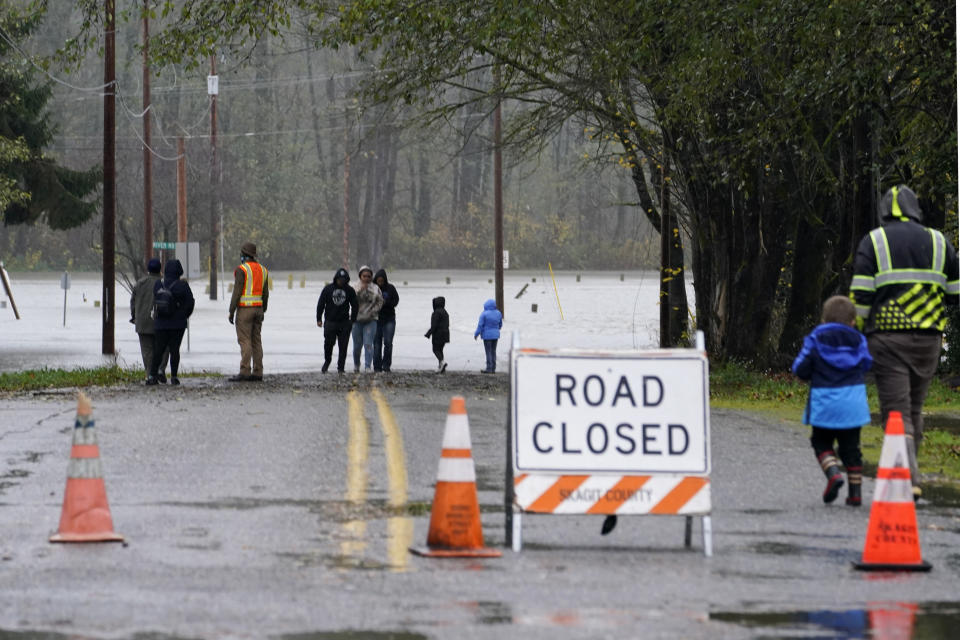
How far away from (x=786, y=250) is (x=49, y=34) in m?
86.4

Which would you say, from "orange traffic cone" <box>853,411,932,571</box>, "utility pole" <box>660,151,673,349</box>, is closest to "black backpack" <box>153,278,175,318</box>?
"utility pole" <box>660,151,673,349</box>

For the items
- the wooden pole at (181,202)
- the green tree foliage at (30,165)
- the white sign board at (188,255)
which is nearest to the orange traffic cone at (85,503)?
the green tree foliage at (30,165)

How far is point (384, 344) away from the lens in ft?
82.3

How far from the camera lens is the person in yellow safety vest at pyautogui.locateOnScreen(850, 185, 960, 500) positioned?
34.8 ft

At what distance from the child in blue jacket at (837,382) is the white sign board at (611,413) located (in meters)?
1.72

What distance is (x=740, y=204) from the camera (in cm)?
2545

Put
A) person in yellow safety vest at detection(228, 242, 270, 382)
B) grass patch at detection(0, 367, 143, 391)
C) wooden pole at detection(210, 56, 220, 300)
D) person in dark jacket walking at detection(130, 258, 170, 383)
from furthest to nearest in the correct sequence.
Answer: wooden pole at detection(210, 56, 220, 300) < person in yellow safety vest at detection(228, 242, 270, 382) < grass patch at detection(0, 367, 143, 391) < person in dark jacket walking at detection(130, 258, 170, 383)

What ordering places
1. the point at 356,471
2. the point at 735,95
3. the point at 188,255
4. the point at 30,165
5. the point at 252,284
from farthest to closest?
the point at 30,165
the point at 188,255
the point at 735,95
the point at 252,284
the point at 356,471

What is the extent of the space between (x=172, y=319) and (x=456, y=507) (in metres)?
12.8

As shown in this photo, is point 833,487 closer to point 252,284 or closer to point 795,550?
point 795,550

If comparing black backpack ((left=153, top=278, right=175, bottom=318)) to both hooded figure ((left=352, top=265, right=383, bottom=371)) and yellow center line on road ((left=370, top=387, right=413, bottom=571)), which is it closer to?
yellow center line on road ((left=370, top=387, right=413, bottom=571))

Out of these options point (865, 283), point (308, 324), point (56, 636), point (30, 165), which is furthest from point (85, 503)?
point (308, 324)

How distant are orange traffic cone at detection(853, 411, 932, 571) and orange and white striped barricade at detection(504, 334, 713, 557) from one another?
32.0 inches

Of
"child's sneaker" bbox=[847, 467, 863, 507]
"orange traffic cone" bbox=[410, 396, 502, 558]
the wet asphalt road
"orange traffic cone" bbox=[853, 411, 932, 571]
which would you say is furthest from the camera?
"child's sneaker" bbox=[847, 467, 863, 507]
